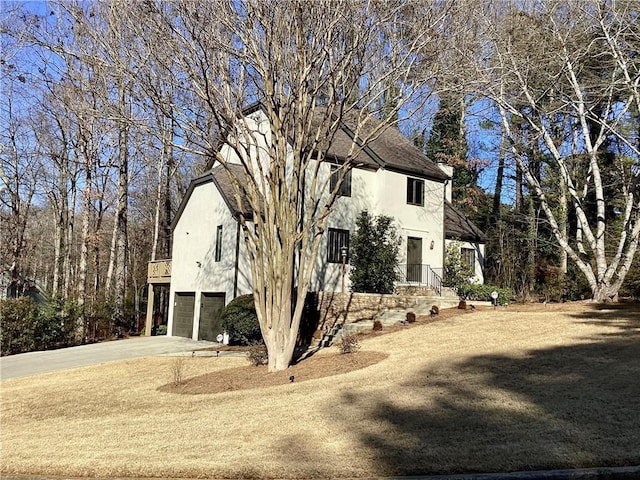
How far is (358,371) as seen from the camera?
35.0 feet

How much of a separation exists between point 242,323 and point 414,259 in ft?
29.2

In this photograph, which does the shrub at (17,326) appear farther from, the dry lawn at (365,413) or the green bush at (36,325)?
the dry lawn at (365,413)

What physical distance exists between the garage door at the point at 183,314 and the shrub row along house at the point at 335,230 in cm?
4

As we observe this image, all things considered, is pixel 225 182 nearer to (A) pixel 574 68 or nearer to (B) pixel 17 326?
(B) pixel 17 326

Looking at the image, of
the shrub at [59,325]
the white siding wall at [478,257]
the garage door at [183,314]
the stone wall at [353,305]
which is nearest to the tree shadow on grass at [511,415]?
the stone wall at [353,305]

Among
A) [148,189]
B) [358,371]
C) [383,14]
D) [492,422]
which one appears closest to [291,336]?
[358,371]

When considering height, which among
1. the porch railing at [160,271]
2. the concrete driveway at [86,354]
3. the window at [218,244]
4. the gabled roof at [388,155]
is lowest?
the concrete driveway at [86,354]

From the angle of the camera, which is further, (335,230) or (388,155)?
(388,155)

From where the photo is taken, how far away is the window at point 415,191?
23062 mm

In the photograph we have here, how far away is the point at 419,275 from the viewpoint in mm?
22469

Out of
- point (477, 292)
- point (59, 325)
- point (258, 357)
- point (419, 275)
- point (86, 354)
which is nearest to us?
point (258, 357)

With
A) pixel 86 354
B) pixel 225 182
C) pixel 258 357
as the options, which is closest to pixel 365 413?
pixel 258 357

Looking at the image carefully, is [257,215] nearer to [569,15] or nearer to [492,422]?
[492,422]

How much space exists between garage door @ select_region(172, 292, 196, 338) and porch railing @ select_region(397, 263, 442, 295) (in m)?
8.97
